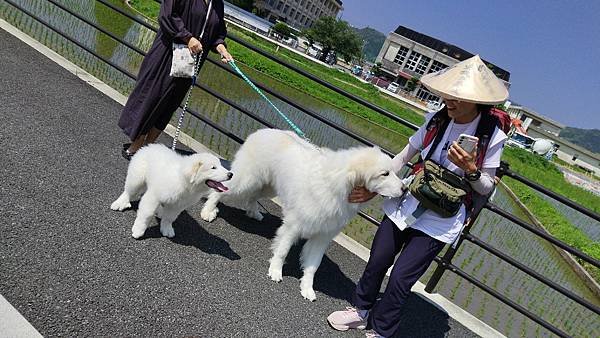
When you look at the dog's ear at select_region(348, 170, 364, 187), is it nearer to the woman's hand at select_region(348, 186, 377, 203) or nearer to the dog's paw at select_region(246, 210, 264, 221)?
the woman's hand at select_region(348, 186, 377, 203)

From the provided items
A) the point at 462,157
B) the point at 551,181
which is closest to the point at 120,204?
the point at 462,157

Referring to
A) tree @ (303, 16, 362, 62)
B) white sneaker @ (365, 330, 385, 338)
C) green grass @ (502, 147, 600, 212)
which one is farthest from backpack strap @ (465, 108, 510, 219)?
tree @ (303, 16, 362, 62)

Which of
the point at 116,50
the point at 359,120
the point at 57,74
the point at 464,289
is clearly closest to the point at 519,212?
the point at 359,120

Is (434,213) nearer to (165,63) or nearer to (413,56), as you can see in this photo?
(165,63)

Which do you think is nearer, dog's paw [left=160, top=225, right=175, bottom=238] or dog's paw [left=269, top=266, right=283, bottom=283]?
dog's paw [left=160, top=225, right=175, bottom=238]

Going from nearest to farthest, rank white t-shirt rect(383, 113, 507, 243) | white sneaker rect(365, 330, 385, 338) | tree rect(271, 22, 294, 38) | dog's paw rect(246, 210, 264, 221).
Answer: white t-shirt rect(383, 113, 507, 243) < white sneaker rect(365, 330, 385, 338) < dog's paw rect(246, 210, 264, 221) < tree rect(271, 22, 294, 38)

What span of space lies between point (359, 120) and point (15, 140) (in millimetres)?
20114

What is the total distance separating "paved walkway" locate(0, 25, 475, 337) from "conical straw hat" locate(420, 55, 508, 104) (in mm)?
2086

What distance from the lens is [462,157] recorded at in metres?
2.73

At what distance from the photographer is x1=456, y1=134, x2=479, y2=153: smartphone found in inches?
105

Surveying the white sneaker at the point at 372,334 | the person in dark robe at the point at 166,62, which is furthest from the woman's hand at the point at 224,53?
the white sneaker at the point at 372,334

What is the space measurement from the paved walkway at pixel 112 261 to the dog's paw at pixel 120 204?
0.24 feet

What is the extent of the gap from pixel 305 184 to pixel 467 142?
146 cm

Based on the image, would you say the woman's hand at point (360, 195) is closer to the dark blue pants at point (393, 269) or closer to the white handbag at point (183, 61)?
the dark blue pants at point (393, 269)
